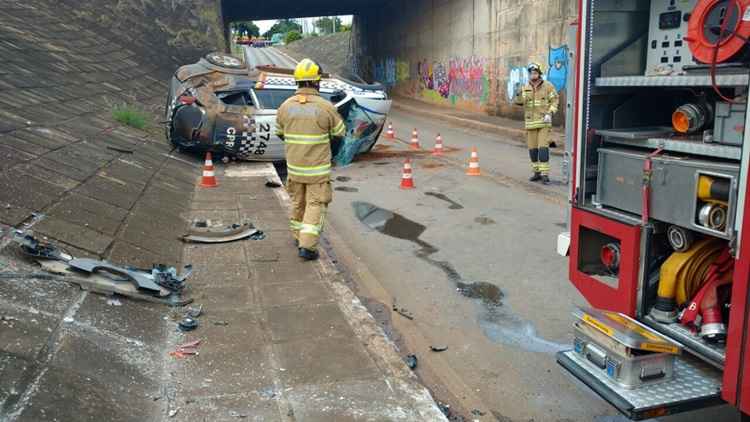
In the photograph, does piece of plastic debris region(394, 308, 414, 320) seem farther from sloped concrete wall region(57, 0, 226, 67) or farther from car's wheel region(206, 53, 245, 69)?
sloped concrete wall region(57, 0, 226, 67)

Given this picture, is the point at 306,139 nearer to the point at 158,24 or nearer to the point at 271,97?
the point at 271,97

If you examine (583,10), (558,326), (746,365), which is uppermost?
(583,10)

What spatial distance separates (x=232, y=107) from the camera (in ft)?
37.4

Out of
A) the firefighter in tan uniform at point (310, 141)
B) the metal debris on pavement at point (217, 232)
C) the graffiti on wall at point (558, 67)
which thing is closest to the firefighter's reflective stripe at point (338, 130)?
the firefighter in tan uniform at point (310, 141)

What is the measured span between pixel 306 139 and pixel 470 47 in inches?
774

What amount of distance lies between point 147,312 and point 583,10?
11.6 feet

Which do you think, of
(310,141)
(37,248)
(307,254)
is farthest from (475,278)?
(37,248)

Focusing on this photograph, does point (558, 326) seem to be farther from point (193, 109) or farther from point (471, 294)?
point (193, 109)

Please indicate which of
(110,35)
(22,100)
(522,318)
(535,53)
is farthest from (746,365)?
(110,35)

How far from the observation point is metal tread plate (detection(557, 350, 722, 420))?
3039mm

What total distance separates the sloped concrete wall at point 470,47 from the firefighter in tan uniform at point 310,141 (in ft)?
42.9

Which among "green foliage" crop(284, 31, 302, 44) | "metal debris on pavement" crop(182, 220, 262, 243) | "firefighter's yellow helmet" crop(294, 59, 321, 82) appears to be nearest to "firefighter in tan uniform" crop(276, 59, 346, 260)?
"firefighter's yellow helmet" crop(294, 59, 321, 82)

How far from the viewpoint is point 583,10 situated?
12.6 feet

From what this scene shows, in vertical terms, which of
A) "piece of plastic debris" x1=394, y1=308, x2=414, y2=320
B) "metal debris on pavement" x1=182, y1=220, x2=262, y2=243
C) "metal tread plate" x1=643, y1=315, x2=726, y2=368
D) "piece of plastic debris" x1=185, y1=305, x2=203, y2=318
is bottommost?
"piece of plastic debris" x1=394, y1=308, x2=414, y2=320
